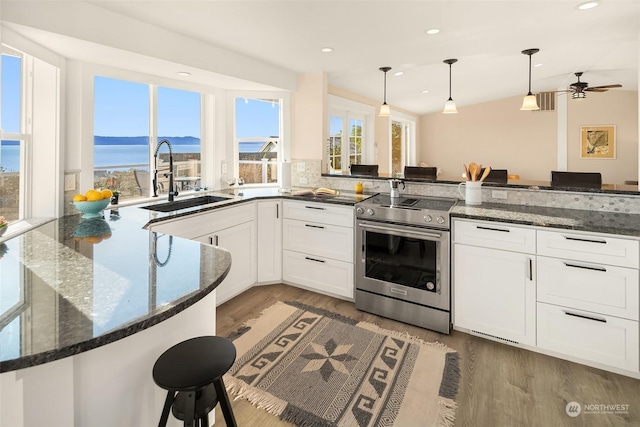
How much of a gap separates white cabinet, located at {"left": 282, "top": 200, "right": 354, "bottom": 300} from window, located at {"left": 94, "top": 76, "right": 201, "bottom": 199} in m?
1.19

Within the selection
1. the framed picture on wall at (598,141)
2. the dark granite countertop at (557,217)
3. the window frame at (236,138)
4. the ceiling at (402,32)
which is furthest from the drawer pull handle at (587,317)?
the framed picture on wall at (598,141)

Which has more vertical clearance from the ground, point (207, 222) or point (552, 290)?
point (207, 222)

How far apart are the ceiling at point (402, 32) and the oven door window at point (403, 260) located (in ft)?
5.36

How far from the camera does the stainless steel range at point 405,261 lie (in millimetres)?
2555

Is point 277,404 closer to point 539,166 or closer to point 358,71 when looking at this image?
point 358,71

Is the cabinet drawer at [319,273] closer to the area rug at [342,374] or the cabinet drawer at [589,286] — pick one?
the area rug at [342,374]

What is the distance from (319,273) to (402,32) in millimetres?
2188

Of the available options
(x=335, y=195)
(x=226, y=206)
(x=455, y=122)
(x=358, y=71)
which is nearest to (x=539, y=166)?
(x=455, y=122)

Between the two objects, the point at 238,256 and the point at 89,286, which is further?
the point at 238,256

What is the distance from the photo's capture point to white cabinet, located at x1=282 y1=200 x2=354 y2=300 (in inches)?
121

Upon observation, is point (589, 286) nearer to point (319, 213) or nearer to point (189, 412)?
point (319, 213)

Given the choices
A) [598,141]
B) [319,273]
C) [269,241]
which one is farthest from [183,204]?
[598,141]

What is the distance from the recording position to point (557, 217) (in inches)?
91.6

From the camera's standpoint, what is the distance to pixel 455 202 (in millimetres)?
2939
